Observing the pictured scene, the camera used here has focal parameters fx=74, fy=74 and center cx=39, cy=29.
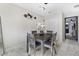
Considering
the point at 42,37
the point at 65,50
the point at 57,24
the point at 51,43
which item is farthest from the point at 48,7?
the point at 65,50

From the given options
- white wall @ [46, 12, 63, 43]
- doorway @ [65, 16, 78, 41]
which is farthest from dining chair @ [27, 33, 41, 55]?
doorway @ [65, 16, 78, 41]

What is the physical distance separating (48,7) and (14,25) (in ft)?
2.22

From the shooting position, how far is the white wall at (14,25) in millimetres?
1238

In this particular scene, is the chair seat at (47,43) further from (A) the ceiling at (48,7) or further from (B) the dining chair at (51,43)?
(A) the ceiling at (48,7)

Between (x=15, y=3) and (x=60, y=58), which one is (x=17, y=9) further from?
(x=60, y=58)

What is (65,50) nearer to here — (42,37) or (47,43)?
(47,43)

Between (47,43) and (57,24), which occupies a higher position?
(57,24)

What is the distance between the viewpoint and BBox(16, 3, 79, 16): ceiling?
1.22 m

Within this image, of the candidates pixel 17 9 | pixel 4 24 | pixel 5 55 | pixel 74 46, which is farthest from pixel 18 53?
pixel 74 46

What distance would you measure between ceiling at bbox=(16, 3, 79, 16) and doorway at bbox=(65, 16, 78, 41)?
0.18m

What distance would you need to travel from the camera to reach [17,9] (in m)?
1.29

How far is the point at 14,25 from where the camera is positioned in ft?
4.31

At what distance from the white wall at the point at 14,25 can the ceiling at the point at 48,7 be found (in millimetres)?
A: 103

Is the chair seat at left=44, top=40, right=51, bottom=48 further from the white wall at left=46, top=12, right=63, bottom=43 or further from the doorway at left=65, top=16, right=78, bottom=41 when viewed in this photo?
the doorway at left=65, top=16, right=78, bottom=41
